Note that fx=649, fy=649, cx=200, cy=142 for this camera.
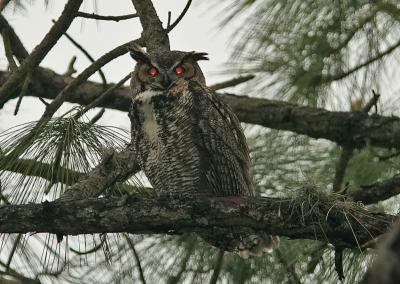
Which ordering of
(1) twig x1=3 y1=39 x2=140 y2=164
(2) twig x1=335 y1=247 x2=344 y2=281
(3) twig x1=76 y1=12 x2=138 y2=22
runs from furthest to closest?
1. (3) twig x1=76 y1=12 x2=138 y2=22
2. (1) twig x1=3 y1=39 x2=140 y2=164
3. (2) twig x1=335 y1=247 x2=344 y2=281

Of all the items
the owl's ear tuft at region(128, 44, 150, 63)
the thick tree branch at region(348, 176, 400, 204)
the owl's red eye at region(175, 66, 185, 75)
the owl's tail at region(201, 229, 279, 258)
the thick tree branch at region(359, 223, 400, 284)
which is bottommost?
the owl's tail at region(201, 229, 279, 258)

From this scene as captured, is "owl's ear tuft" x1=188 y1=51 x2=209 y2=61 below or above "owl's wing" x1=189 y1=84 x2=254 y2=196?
above

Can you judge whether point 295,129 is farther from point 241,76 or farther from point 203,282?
point 203,282

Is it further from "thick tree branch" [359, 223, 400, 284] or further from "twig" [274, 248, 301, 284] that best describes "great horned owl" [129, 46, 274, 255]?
"thick tree branch" [359, 223, 400, 284]

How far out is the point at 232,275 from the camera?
8.63 feet

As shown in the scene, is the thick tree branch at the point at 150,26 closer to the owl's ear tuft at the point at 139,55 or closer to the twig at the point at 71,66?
the owl's ear tuft at the point at 139,55

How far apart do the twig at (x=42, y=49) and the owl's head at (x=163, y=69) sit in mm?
384

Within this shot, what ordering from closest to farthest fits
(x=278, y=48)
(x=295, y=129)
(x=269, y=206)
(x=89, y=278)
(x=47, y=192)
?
(x=269, y=206)
(x=47, y=192)
(x=89, y=278)
(x=278, y=48)
(x=295, y=129)

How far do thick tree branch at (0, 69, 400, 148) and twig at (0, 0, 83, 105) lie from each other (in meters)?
0.49

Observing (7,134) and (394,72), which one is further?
(394,72)

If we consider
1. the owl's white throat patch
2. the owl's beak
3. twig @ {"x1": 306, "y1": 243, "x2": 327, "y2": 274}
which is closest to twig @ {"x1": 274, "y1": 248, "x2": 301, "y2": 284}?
twig @ {"x1": 306, "y1": 243, "x2": 327, "y2": 274}

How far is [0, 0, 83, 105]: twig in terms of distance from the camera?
82.4 inches

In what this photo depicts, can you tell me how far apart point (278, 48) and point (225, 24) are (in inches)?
15.6

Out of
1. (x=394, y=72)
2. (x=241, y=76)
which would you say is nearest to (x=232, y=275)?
(x=241, y=76)
